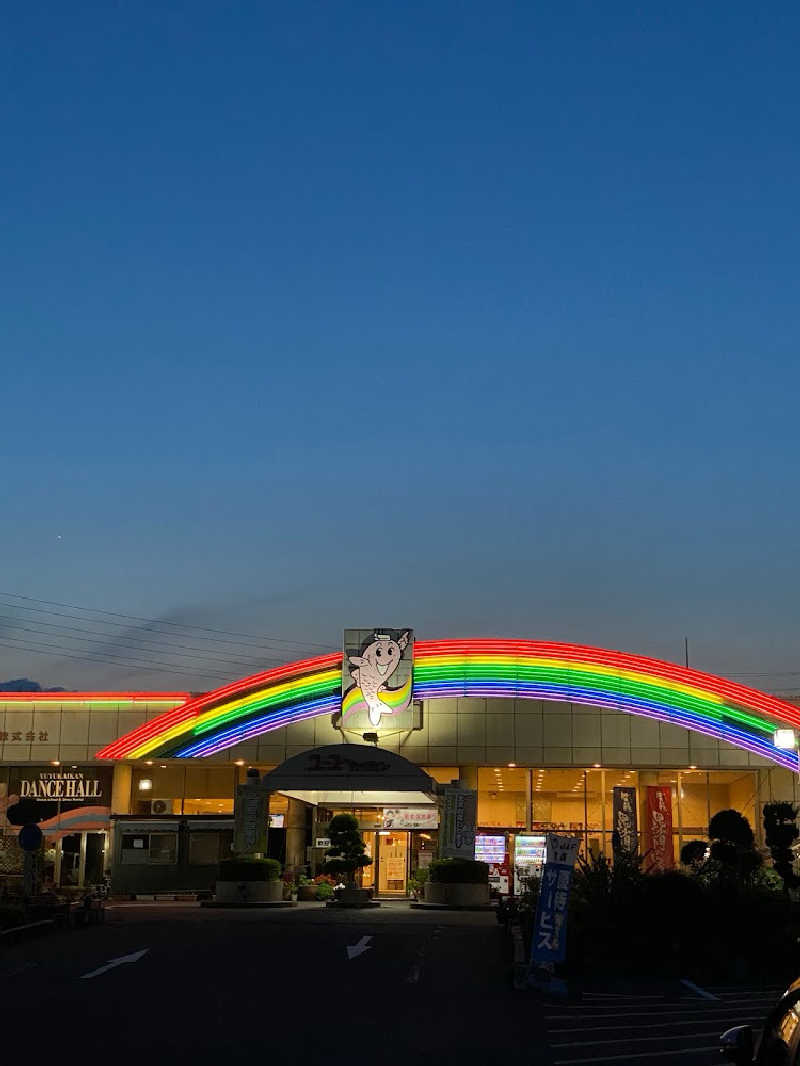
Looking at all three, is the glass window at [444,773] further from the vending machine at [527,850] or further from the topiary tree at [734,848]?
the topiary tree at [734,848]

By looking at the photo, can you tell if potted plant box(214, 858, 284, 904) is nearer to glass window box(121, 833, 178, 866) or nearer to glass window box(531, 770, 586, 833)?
glass window box(121, 833, 178, 866)

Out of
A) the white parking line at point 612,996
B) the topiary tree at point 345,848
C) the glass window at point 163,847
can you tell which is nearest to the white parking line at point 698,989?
the white parking line at point 612,996

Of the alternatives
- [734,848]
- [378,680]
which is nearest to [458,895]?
[378,680]

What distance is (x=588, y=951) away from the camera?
68.0ft

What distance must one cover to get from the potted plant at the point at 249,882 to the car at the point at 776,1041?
30.9 meters

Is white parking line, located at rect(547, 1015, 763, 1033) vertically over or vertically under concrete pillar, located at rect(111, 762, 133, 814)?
under

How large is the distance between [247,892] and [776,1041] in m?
31.5

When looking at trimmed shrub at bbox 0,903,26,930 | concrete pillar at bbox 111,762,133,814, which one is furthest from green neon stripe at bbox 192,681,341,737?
trimmed shrub at bbox 0,903,26,930

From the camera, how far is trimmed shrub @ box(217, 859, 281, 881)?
35594mm

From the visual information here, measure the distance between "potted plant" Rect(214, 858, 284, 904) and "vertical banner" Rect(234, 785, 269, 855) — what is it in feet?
3.48

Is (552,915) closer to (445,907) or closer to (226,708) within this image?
(445,907)

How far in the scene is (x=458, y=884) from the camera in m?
36.7

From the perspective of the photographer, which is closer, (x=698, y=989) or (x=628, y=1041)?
(x=628, y=1041)

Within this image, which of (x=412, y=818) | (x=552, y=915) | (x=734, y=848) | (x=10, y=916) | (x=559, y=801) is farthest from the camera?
(x=559, y=801)
